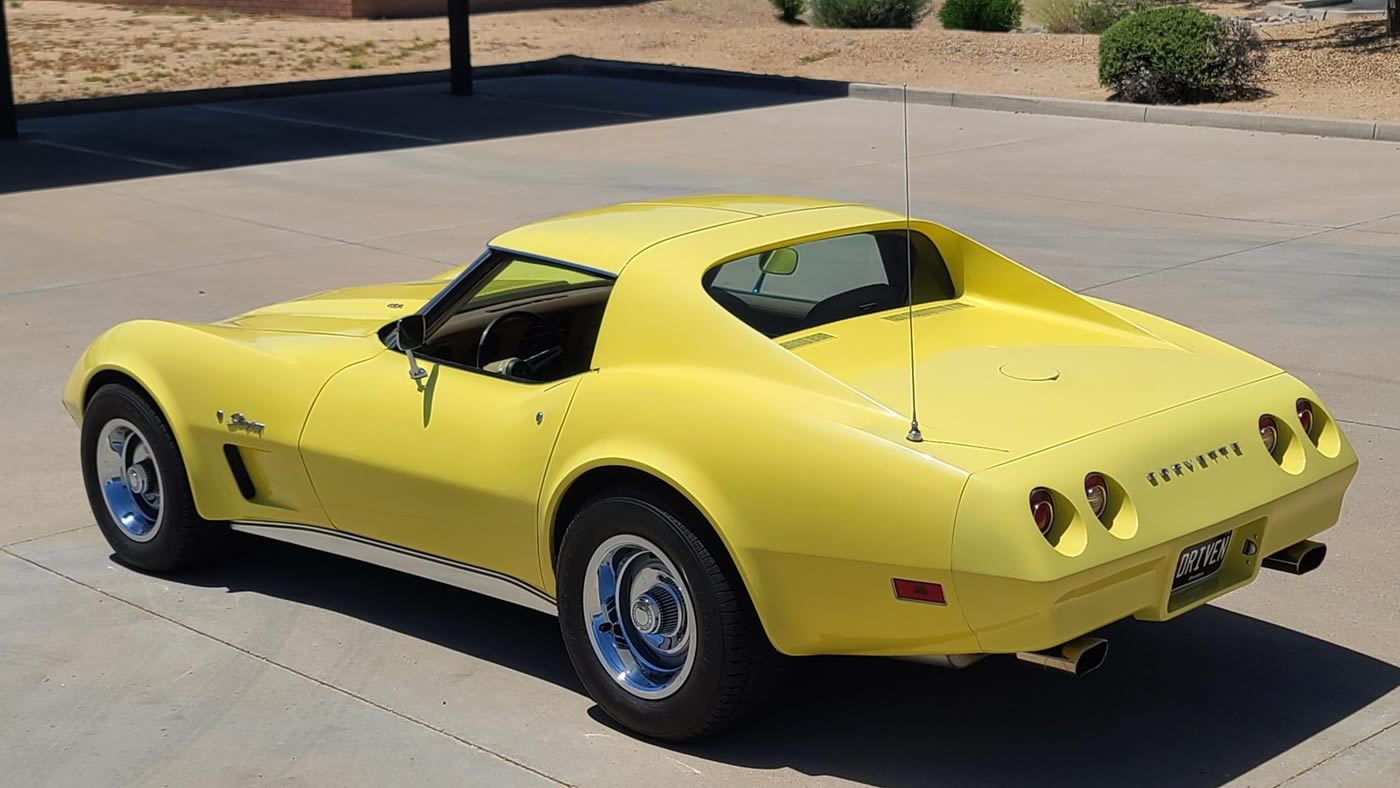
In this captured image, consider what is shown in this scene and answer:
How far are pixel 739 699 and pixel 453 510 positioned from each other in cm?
114

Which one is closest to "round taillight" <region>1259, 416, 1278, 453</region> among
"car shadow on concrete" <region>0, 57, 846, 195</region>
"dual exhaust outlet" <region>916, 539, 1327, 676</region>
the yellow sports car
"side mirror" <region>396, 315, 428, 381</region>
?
the yellow sports car

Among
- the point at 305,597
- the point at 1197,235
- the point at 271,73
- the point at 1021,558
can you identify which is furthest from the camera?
the point at 271,73

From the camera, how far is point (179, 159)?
674 inches

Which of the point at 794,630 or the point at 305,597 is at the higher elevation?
the point at 794,630

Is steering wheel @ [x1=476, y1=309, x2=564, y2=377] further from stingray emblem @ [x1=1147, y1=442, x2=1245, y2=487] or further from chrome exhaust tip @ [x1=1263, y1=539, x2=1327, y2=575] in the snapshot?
chrome exhaust tip @ [x1=1263, y1=539, x2=1327, y2=575]

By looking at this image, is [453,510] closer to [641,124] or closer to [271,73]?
[641,124]

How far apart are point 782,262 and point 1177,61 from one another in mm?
15374

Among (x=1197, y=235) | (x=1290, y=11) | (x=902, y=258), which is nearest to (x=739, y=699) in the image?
(x=902, y=258)

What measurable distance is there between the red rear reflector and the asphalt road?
0.65 metres

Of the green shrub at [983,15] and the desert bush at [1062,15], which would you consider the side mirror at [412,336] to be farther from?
the green shrub at [983,15]

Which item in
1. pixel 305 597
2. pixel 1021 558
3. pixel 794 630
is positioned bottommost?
pixel 305 597

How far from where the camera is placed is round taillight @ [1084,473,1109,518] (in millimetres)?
4270

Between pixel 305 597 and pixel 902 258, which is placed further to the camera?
pixel 305 597

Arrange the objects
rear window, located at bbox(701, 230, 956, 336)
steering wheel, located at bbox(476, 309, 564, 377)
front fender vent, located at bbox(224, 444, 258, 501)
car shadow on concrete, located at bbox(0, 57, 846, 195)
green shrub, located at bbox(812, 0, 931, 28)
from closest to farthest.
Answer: steering wheel, located at bbox(476, 309, 564, 377) < rear window, located at bbox(701, 230, 956, 336) < front fender vent, located at bbox(224, 444, 258, 501) < car shadow on concrete, located at bbox(0, 57, 846, 195) < green shrub, located at bbox(812, 0, 931, 28)
